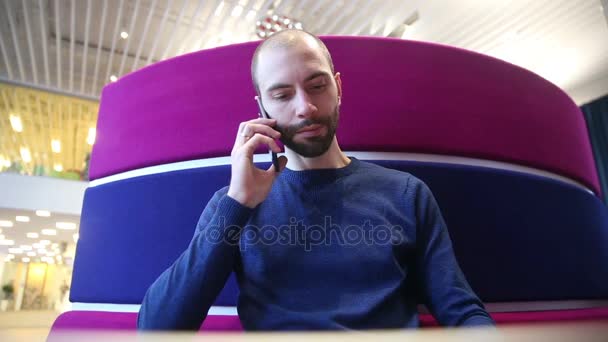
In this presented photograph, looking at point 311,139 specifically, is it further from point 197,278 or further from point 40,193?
point 40,193

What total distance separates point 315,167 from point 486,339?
780 mm

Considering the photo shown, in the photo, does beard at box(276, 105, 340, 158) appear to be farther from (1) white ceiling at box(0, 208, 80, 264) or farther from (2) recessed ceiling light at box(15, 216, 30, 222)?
(2) recessed ceiling light at box(15, 216, 30, 222)

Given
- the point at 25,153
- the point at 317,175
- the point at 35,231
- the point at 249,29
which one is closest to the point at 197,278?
the point at 317,175

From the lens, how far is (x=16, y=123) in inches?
312

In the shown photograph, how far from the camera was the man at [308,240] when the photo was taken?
2.56 feet

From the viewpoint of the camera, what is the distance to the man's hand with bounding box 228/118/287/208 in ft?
2.65

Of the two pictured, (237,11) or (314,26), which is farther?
(314,26)

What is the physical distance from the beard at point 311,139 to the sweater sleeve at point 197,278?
0.67 feet

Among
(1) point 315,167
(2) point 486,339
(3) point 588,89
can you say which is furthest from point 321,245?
(3) point 588,89

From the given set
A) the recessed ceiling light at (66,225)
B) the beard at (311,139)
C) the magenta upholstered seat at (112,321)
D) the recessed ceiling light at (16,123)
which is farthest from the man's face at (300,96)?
the recessed ceiling light at (66,225)

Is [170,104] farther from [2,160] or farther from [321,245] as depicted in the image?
[2,160]

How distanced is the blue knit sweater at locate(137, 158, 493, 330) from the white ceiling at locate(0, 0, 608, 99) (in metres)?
4.93

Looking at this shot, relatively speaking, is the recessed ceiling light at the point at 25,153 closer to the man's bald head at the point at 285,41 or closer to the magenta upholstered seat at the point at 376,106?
the magenta upholstered seat at the point at 376,106

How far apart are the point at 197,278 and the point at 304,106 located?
460 mm
